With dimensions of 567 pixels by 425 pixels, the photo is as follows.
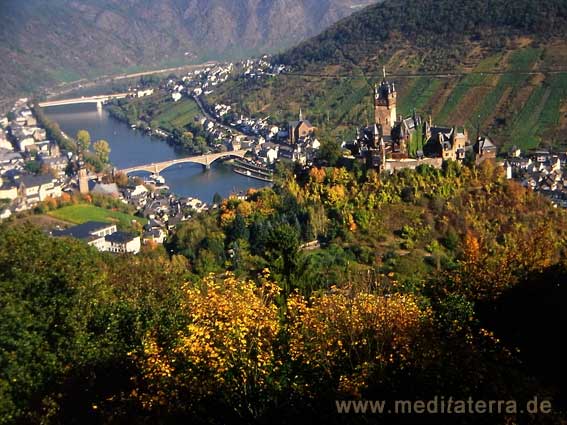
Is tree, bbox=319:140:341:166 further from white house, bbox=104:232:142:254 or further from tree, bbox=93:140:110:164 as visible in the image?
tree, bbox=93:140:110:164

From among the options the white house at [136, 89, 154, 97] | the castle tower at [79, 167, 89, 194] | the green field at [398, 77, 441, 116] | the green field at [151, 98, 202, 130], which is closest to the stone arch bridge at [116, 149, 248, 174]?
the castle tower at [79, 167, 89, 194]

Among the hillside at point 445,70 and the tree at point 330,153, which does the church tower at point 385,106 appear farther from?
the hillside at point 445,70

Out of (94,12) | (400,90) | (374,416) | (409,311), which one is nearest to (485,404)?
(374,416)

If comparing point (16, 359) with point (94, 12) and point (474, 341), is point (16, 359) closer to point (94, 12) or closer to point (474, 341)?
point (474, 341)

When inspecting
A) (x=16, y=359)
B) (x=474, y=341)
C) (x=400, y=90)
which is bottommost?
(x=400, y=90)

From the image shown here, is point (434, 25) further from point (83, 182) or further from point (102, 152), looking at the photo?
point (83, 182)

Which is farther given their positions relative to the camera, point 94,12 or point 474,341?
point 94,12
